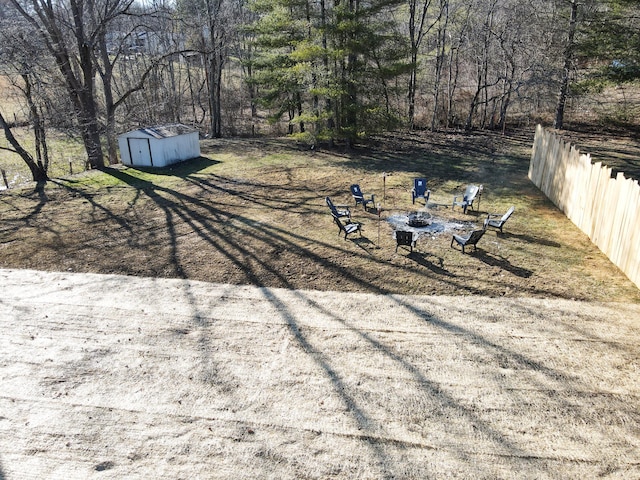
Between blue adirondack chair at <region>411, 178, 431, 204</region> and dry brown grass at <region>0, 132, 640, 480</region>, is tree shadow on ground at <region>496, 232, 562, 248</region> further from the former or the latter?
blue adirondack chair at <region>411, 178, 431, 204</region>

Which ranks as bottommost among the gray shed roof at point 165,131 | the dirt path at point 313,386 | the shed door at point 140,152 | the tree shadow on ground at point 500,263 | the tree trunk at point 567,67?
the dirt path at point 313,386

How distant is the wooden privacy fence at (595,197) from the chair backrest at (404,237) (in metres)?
4.13

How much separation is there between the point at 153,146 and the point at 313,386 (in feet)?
51.7

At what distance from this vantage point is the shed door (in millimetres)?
18697

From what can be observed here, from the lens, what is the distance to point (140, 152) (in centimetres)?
1892

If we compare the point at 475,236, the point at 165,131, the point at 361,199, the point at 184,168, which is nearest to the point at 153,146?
the point at 165,131

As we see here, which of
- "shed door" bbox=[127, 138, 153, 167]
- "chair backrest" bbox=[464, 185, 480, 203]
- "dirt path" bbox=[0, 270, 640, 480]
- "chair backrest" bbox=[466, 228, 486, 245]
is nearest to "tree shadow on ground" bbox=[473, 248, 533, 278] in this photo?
"chair backrest" bbox=[466, 228, 486, 245]

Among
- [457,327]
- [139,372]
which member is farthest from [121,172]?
[457,327]

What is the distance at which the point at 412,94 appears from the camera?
2405cm

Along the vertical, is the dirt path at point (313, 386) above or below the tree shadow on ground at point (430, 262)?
below

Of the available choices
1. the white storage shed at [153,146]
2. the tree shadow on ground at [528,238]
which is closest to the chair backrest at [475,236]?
the tree shadow on ground at [528,238]

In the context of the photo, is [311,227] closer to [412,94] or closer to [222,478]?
[222,478]

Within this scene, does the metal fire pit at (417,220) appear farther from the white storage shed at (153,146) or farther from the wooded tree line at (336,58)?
the white storage shed at (153,146)

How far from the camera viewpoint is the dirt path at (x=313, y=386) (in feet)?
15.6
